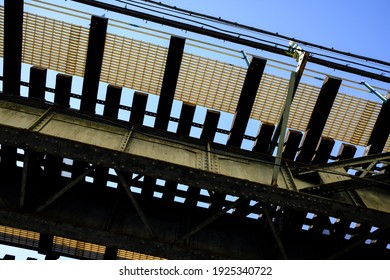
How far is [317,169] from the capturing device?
7.02 metres

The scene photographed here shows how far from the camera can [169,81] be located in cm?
839

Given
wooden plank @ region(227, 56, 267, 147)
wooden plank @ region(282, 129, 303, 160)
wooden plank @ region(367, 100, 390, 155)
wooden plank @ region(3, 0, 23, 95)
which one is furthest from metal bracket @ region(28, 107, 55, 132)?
wooden plank @ region(367, 100, 390, 155)

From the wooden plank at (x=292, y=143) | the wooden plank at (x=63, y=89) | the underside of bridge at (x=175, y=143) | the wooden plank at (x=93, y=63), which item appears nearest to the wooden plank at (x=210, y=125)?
A: the underside of bridge at (x=175, y=143)

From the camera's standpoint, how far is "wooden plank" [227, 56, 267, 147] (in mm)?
8234

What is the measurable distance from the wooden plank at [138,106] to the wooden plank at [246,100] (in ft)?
7.88

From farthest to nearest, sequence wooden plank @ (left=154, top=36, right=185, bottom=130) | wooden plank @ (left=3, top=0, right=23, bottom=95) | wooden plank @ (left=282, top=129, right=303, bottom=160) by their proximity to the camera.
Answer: wooden plank @ (left=282, top=129, right=303, bottom=160)
wooden plank @ (left=154, top=36, right=185, bottom=130)
wooden plank @ (left=3, top=0, right=23, bottom=95)

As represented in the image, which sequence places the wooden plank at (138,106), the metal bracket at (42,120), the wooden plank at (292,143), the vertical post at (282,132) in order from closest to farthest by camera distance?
the vertical post at (282,132) < the metal bracket at (42,120) < the wooden plank at (138,106) < the wooden plank at (292,143)

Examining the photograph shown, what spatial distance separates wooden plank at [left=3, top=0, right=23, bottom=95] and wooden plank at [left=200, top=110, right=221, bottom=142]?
4966mm

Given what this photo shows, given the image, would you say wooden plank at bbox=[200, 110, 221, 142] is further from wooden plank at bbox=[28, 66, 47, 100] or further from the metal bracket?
wooden plank at bbox=[28, 66, 47, 100]

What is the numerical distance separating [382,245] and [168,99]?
7086 millimetres

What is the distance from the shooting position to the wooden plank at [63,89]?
8.26 metres

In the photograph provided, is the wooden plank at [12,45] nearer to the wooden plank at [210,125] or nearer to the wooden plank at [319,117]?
the wooden plank at [210,125]

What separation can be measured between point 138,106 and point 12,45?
3.51m

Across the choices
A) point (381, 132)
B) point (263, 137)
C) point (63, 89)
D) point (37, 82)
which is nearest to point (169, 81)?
point (63, 89)
